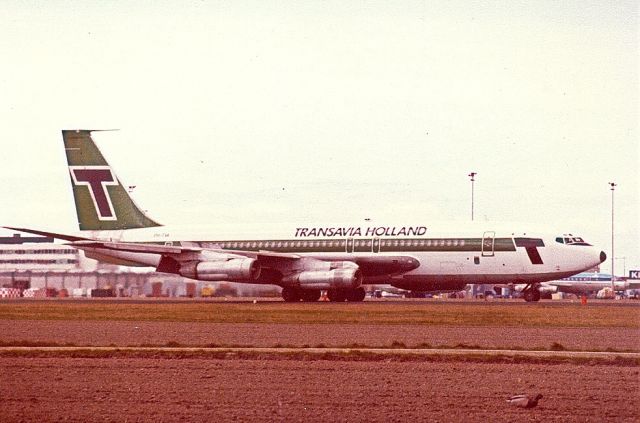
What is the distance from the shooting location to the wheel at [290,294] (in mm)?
61500

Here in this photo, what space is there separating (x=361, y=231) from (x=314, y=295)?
14.1 feet

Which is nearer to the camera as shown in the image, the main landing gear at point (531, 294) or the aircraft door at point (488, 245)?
the aircraft door at point (488, 245)

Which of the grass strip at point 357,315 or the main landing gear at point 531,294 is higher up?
the main landing gear at point 531,294

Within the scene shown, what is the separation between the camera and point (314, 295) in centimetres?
6175

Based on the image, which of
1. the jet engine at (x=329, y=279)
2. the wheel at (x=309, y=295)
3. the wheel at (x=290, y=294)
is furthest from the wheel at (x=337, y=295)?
the jet engine at (x=329, y=279)

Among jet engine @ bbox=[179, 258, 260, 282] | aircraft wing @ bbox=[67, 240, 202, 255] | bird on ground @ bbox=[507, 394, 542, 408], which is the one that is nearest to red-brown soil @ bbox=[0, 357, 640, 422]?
bird on ground @ bbox=[507, 394, 542, 408]

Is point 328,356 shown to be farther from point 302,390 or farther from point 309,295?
point 309,295

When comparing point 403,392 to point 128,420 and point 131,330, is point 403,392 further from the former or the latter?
point 131,330

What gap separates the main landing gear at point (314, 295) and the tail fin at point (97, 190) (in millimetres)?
11582

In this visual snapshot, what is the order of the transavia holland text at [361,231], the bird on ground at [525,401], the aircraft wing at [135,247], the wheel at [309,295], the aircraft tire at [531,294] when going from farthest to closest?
the aircraft tire at [531,294], the aircraft wing at [135,247], the wheel at [309,295], the transavia holland text at [361,231], the bird on ground at [525,401]

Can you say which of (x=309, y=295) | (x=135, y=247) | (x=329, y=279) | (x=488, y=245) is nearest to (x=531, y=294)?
(x=488, y=245)

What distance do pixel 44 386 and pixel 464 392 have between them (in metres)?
7.59

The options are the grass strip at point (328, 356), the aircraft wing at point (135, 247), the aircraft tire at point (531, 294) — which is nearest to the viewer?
the grass strip at point (328, 356)

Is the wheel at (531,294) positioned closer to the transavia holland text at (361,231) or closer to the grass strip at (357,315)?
the transavia holland text at (361,231)
